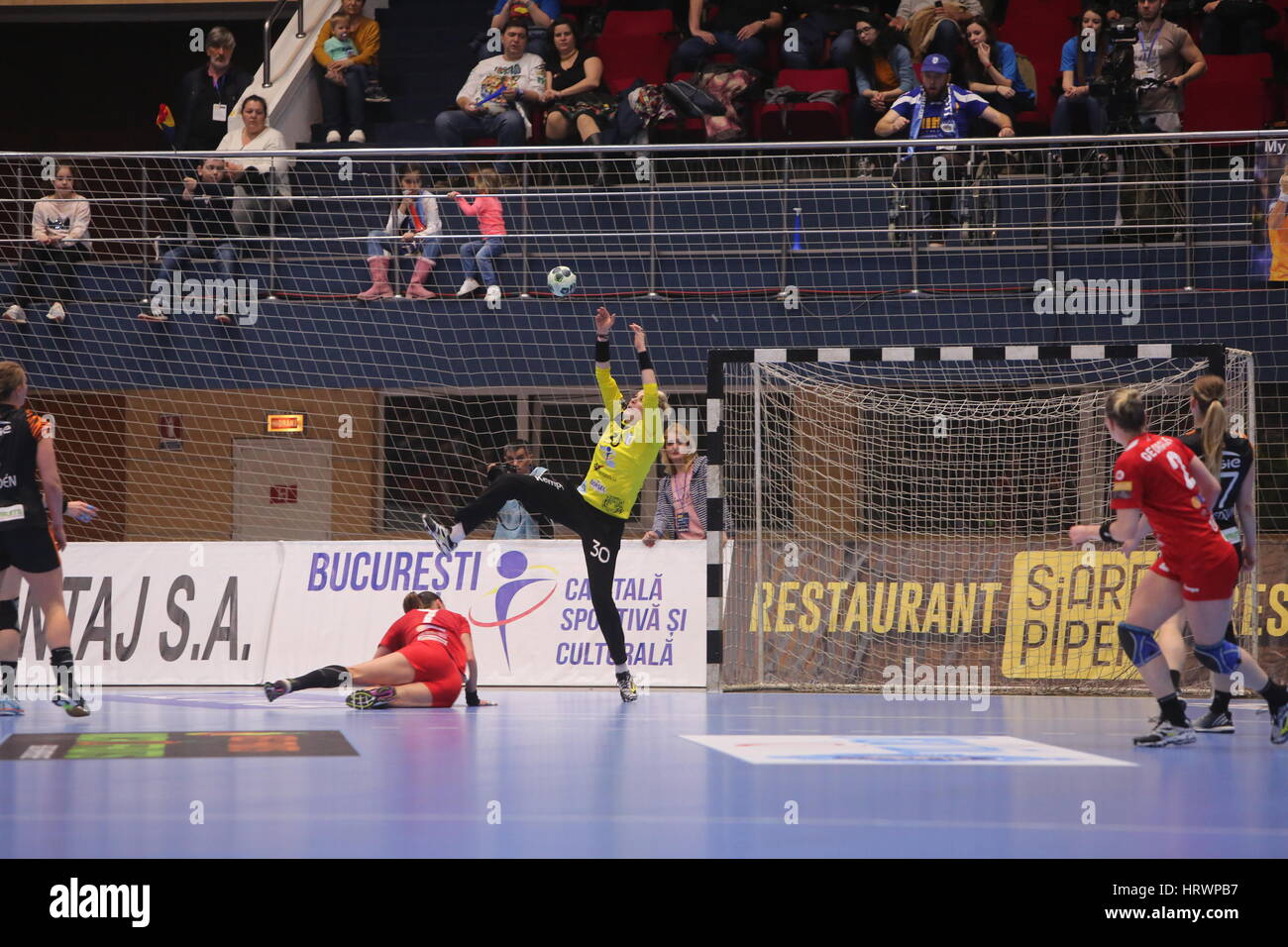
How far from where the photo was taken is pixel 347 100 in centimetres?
1633

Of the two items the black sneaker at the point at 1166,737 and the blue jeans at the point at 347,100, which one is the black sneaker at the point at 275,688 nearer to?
the black sneaker at the point at 1166,737

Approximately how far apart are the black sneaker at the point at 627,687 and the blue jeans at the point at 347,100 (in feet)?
28.4

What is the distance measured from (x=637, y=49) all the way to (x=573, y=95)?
1.80 metres

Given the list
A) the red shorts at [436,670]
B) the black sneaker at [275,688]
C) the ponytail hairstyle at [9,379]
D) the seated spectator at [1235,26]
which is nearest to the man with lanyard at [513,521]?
the red shorts at [436,670]

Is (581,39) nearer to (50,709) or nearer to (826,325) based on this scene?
(826,325)

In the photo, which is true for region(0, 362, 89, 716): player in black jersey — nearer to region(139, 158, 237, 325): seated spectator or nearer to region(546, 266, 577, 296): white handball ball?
region(546, 266, 577, 296): white handball ball

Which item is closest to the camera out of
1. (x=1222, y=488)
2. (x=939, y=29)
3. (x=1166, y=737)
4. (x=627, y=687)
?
(x=1166, y=737)

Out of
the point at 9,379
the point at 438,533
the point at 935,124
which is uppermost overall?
the point at 935,124

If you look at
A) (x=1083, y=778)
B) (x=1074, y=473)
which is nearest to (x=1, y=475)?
(x=1083, y=778)

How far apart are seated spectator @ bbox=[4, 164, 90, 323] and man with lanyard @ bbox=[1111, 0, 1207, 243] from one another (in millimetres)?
10687

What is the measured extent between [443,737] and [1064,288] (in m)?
8.35

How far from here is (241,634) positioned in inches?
491

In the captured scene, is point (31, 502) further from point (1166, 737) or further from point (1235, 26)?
point (1235, 26)

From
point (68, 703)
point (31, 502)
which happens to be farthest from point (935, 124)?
point (68, 703)
